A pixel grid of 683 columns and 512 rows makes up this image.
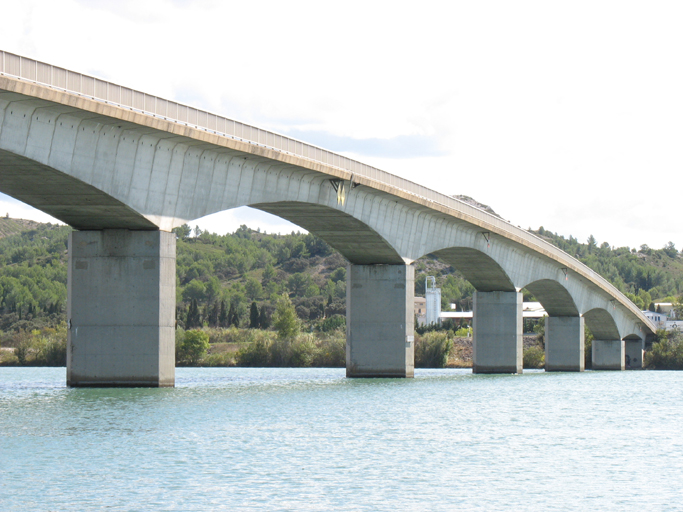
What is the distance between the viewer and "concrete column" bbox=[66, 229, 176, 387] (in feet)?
128

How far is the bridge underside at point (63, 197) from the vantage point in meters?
33.7

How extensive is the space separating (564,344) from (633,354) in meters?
19.8

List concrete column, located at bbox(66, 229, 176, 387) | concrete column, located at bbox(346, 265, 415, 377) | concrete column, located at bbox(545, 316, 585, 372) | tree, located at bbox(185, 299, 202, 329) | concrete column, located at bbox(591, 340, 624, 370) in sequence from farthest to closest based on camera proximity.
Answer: tree, located at bbox(185, 299, 202, 329) → concrete column, located at bbox(591, 340, 624, 370) → concrete column, located at bbox(545, 316, 585, 372) → concrete column, located at bbox(346, 265, 415, 377) → concrete column, located at bbox(66, 229, 176, 387)

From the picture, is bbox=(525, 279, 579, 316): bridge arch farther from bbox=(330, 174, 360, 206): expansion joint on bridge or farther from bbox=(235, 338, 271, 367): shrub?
bbox=(330, 174, 360, 206): expansion joint on bridge

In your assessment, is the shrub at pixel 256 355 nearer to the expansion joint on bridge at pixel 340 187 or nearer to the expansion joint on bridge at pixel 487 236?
the expansion joint on bridge at pixel 487 236

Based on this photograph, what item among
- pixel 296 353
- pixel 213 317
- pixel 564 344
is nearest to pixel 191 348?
pixel 296 353

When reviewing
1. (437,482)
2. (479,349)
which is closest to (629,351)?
(479,349)

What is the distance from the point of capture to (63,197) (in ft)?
122

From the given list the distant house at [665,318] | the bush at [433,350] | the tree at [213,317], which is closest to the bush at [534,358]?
the bush at [433,350]

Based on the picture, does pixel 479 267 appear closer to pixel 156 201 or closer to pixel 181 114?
pixel 156 201

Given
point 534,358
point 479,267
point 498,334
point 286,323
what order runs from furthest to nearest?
point 286,323 < point 534,358 < point 498,334 < point 479,267

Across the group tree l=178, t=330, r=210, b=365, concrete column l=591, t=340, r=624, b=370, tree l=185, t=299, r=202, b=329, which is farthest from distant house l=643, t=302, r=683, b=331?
tree l=185, t=299, r=202, b=329

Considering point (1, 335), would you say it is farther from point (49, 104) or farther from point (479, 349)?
point (49, 104)

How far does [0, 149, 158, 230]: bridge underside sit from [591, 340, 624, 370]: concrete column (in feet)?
221
